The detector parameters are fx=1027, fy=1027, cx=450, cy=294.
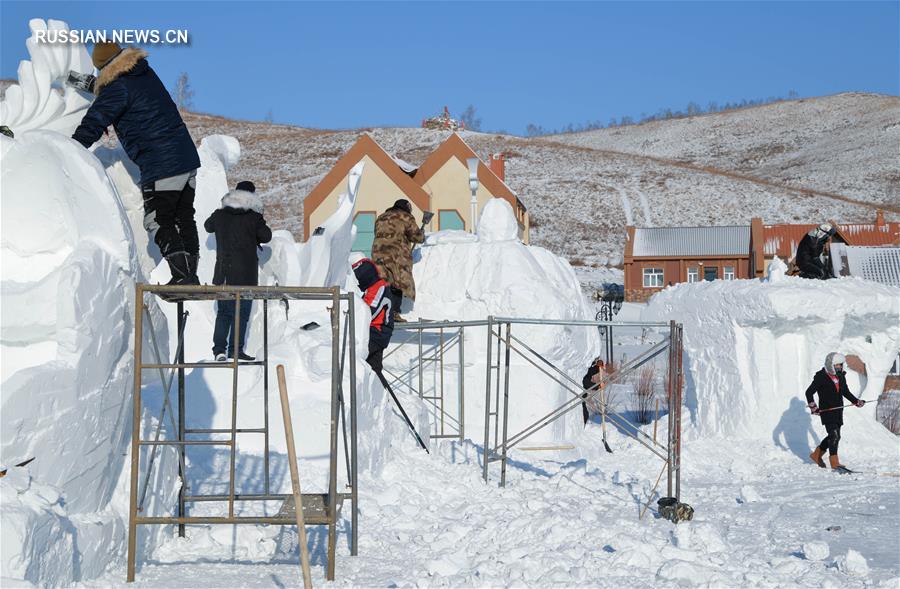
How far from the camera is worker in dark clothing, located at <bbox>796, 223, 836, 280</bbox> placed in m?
12.7

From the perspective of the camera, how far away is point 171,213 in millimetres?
6273

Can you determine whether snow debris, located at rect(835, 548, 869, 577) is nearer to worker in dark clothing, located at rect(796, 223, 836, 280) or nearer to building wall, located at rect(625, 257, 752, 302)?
worker in dark clothing, located at rect(796, 223, 836, 280)

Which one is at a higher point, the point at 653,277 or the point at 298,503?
the point at 653,277

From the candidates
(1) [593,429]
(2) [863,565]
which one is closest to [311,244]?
(2) [863,565]

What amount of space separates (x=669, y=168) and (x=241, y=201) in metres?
52.6

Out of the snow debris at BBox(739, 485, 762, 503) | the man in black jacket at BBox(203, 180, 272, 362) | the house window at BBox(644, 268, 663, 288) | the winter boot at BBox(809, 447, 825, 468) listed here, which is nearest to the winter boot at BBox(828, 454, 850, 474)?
the winter boot at BBox(809, 447, 825, 468)

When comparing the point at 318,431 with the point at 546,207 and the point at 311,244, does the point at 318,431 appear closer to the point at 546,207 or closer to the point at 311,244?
the point at 311,244

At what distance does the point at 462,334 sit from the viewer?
38.6 ft

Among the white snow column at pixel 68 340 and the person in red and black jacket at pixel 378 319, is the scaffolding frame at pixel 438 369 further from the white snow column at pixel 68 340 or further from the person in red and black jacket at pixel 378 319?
the white snow column at pixel 68 340

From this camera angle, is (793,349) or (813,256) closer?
(793,349)

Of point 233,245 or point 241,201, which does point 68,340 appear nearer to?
point 233,245

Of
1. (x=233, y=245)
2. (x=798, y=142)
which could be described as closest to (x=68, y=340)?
(x=233, y=245)

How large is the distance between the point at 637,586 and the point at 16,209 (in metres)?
3.86

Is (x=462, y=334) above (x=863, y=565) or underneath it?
A: above
